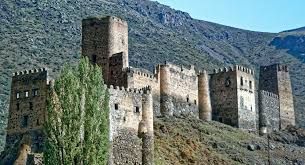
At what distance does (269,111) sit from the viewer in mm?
88312

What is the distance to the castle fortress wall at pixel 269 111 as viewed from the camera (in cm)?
8638

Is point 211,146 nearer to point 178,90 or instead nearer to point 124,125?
point 178,90

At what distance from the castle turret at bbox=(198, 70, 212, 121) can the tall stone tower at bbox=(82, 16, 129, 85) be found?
12263mm

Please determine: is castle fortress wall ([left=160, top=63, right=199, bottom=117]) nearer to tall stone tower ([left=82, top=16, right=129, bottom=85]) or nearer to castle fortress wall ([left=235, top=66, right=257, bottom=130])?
tall stone tower ([left=82, top=16, right=129, bottom=85])

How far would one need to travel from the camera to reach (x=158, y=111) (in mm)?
72688

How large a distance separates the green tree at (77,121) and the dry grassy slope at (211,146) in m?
11.0

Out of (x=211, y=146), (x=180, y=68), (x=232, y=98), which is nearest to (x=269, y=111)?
(x=232, y=98)

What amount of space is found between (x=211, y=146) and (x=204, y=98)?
898 centimetres

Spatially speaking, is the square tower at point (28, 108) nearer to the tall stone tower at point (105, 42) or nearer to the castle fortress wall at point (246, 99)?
the tall stone tower at point (105, 42)

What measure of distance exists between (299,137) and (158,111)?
21350 mm

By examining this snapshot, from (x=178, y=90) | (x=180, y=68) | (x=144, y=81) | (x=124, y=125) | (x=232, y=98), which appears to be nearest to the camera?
(x=124, y=125)

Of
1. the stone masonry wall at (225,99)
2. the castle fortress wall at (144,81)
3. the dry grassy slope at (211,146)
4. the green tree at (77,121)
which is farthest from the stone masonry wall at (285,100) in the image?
the green tree at (77,121)

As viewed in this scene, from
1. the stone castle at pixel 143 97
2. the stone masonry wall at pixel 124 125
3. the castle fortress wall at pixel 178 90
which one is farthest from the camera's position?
the castle fortress wall at pixel 178 90

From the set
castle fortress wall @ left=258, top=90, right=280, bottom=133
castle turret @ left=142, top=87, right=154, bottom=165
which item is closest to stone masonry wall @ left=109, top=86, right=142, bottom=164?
castle turret @ left=142, top=87, right=154, bottom=165
